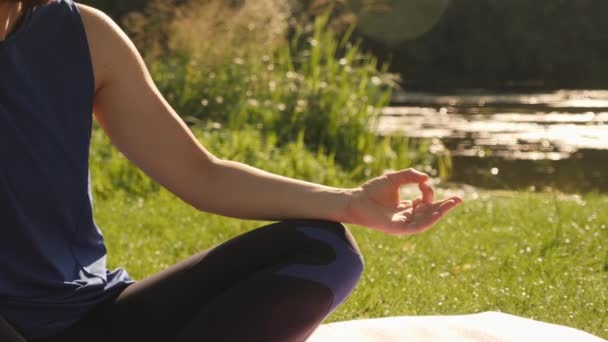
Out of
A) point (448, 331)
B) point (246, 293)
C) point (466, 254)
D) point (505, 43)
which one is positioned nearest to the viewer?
point (246, 293)

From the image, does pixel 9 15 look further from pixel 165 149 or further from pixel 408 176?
pixel 408 176

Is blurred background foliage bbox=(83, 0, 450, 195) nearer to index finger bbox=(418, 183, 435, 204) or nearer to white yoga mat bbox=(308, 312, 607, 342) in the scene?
white yoga mat bbox=(308, 312, 607, 342)

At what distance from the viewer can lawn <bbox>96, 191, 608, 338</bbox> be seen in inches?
126

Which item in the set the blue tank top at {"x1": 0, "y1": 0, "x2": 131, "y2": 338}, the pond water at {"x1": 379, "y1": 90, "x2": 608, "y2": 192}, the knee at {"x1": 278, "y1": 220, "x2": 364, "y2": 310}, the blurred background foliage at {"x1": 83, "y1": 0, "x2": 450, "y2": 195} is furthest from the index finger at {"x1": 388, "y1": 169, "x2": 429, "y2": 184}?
the pond water at {"x1": 379, "y1": 90, "x2": 608, "y2": 192}

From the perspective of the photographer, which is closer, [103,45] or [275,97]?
[103,45]

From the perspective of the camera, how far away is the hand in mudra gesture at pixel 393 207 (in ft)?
5.21

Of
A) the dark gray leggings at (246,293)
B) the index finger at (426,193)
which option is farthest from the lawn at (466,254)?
the dark gray leggings at (246,293)

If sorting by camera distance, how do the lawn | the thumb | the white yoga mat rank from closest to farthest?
the thumb
the white yoga mat
the lawn

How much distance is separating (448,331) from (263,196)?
2.75 feet

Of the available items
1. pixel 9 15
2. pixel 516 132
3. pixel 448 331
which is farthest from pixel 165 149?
pixel 516 132

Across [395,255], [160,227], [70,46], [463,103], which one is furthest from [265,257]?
[463,103]

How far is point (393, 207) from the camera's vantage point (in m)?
1.63

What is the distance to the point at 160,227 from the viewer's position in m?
4.57

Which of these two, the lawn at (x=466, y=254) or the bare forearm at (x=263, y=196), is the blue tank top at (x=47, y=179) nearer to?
the bare forearm at (x=263, y=196)
